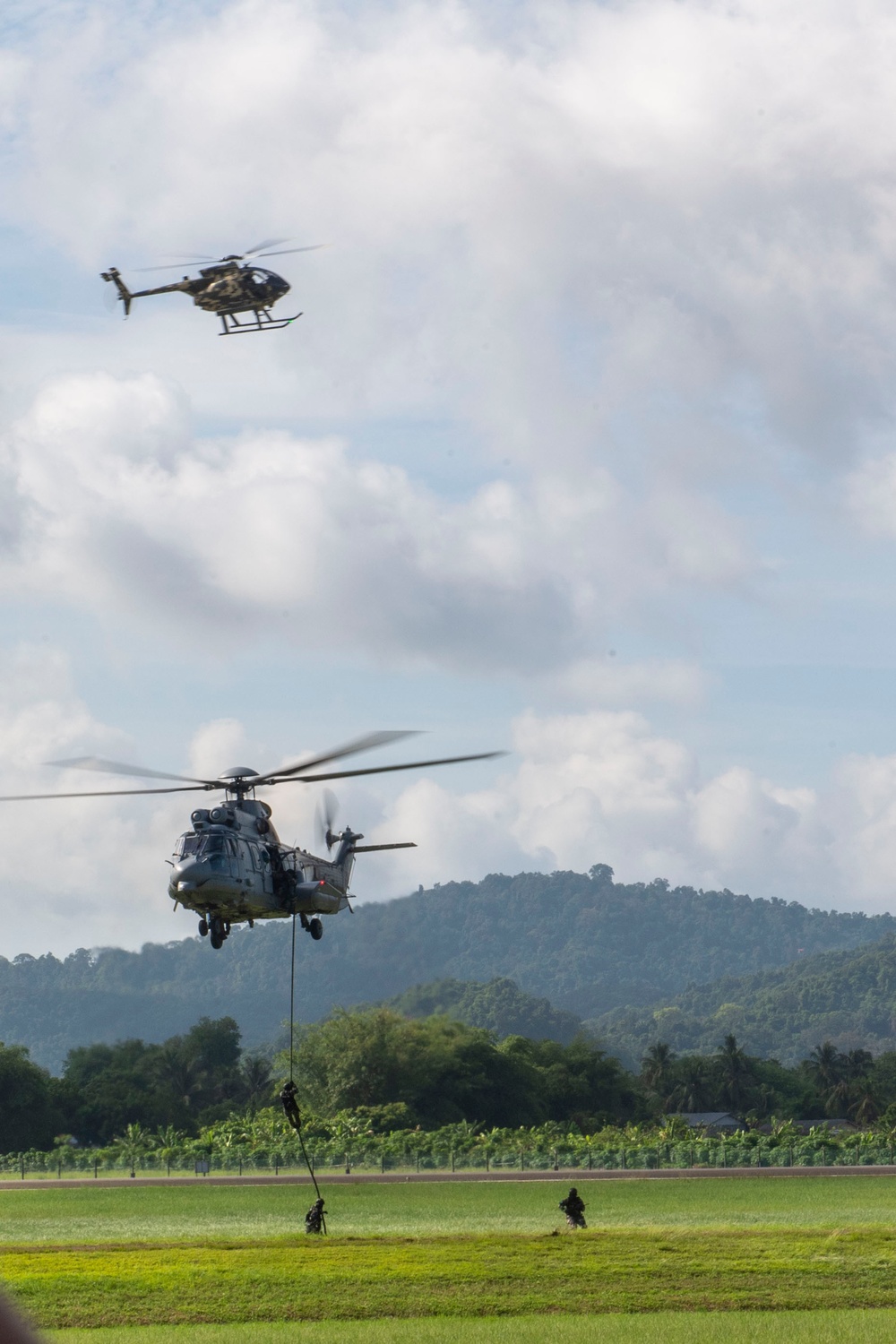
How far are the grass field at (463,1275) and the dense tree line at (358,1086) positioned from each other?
4755cm

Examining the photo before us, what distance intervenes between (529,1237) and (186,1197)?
87.8 ft

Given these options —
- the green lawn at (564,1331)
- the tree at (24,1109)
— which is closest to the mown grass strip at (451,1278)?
the green lawn at (564,1331)

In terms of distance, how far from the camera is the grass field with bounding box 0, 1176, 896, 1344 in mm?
30281

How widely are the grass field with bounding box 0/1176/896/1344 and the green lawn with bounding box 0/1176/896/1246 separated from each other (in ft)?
1.02

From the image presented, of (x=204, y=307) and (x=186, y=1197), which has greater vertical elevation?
(x=204, y=307)

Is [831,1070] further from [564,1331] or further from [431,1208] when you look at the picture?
[564,1331]

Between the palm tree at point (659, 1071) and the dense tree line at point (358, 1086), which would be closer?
the dense tree line at point (358, 1086)

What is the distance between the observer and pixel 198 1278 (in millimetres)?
35375

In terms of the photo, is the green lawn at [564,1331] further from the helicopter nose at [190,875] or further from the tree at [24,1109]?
the tree at [24,1109]

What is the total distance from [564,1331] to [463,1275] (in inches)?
257

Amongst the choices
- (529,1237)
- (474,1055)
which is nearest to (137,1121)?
(474,1055)

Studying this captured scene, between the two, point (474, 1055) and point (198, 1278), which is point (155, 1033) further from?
point (198, 1278)

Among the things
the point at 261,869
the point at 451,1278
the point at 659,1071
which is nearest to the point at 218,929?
the point at 261,869

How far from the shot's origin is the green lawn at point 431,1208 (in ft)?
156
